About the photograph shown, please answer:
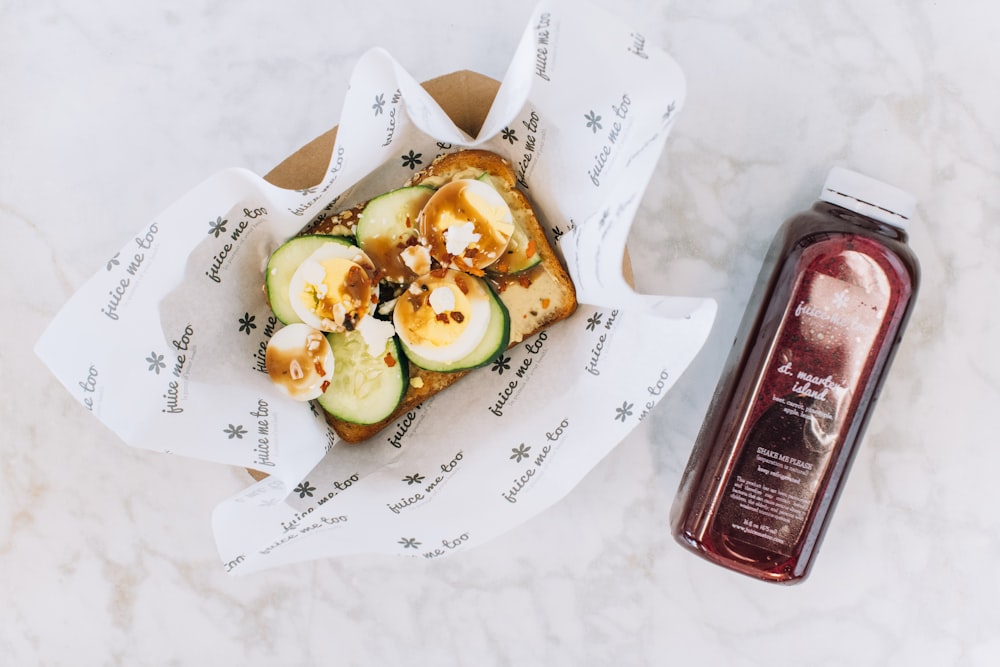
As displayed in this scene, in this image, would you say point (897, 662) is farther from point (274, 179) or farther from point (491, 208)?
point (274, 179)

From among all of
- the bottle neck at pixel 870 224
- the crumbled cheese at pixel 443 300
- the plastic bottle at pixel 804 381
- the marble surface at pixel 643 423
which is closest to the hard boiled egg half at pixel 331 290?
the crumbled cheese at pixel 443 300

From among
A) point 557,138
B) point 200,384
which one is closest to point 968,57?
point 557,138

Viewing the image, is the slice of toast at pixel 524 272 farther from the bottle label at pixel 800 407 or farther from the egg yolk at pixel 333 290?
the bottle label at pixel 800 407

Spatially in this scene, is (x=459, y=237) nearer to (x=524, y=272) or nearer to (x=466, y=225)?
(x=466, y=225)

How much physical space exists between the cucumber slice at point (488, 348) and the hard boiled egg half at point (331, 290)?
0.09 meters

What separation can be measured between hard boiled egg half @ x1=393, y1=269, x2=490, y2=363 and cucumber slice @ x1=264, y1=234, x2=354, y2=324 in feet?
0.49

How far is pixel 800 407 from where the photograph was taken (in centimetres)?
104

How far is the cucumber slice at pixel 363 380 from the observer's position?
108cm

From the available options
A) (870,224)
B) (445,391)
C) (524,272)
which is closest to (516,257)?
(524,272)

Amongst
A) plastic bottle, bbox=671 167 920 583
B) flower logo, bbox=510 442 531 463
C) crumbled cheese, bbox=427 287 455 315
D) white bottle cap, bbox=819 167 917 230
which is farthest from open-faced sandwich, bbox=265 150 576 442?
white bottle cap, bbox=819 167 917 230

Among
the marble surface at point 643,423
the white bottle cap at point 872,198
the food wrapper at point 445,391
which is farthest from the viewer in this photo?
the marble surface at point 643,423

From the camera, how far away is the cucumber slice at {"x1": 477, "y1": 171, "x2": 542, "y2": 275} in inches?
42.9

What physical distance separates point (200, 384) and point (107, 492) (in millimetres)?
427

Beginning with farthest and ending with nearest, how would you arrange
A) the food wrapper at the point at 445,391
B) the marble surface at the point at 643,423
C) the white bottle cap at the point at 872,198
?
the marble surface at the point at 643,423 < the white bottle cap at the point at 872,198 < the food wrapper at the point at 445,391
